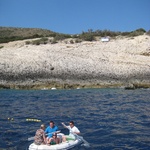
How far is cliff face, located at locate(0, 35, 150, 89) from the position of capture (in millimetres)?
50750

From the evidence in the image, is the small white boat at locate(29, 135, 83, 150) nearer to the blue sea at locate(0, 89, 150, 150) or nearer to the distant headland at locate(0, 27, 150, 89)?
the blue sea at locate(0, 89, 150, 150)

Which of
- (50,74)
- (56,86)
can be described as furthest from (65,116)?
(50,74)

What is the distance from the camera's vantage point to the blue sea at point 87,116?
1919 centimetres

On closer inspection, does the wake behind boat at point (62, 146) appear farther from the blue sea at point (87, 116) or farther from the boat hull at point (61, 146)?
the blue sea at point (87, 116)

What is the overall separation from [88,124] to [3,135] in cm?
638

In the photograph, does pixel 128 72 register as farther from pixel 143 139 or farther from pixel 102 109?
pixel 143 139

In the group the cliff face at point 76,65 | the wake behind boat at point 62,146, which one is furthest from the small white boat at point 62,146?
the cliff face at point 76,65

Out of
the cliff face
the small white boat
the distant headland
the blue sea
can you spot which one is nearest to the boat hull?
the small white boat

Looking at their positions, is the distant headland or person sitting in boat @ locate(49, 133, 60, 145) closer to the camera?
person sitting in boat @ locate(49, 133, 60, 145)

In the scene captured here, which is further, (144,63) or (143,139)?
(144,63)

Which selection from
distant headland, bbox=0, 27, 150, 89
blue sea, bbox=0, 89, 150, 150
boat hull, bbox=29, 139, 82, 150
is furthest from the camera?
distant headland, bbox=0, 27, 150, 89

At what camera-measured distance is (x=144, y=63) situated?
5891cm

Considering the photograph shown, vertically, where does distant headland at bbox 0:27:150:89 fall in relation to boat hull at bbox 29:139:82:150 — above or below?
above

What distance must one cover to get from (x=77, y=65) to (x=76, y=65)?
0.16 metres
